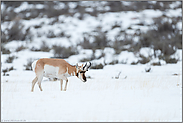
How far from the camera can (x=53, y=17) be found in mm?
22625

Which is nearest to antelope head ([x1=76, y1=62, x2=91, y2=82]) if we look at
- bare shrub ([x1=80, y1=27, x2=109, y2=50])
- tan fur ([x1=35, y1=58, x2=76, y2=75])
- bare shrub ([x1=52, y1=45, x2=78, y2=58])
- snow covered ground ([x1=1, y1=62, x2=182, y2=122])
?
tan fur ([x1=35, y1=58, x2=76, y2=75])

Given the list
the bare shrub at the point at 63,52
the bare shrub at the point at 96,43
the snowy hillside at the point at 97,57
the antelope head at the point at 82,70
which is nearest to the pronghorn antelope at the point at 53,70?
the antelope head at the point at 82,70

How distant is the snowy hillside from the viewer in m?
4.39

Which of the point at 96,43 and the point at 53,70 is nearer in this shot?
Result: the point at 53,70

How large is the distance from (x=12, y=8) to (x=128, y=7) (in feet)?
38.8

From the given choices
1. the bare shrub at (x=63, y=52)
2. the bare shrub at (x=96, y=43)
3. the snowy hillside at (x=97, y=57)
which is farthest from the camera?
the bare shrub at (x=96, y=43)

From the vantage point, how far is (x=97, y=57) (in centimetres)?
1289

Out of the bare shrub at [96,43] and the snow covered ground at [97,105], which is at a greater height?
the bare shrub at [96,43]

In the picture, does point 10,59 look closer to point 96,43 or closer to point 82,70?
point 96,43

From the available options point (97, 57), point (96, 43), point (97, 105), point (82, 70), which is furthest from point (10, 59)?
point (97, 105)

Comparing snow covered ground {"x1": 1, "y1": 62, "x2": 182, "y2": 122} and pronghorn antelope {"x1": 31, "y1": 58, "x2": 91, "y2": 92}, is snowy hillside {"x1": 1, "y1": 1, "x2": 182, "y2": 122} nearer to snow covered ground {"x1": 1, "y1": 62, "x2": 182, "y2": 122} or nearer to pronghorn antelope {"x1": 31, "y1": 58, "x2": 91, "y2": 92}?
snow covered ground {"x1": 1, "y1": 62, "x2": 182, "y2": 122}

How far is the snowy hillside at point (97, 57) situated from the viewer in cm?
439

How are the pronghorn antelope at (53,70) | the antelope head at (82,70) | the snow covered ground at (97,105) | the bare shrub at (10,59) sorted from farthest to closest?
the bare shrub at (10,59) → the pronghorn antelope at (53,70) → the antelope head at (82,70) → the snow covered ground at (97,105)

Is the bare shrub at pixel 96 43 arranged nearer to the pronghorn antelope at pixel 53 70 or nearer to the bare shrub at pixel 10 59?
the bare shrub at pixel 10 59
